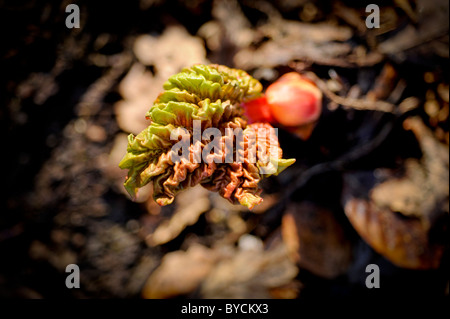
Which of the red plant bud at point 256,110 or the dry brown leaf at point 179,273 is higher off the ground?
the red plant bud at point 256,110

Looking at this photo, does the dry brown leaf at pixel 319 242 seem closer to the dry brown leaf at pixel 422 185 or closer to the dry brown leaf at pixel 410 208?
the dry brown leaf at pixel 410 208

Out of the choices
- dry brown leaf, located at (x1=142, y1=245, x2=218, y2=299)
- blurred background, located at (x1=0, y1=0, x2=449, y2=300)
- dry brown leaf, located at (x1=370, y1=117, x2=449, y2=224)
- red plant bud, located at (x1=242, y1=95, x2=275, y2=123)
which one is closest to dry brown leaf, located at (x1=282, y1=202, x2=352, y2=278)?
blurred background, located at (x1=0, y1=0, x2=449, y2=300)

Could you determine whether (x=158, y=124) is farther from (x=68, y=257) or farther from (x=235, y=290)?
(x=68, y=257)

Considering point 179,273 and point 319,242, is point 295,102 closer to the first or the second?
point 319,242

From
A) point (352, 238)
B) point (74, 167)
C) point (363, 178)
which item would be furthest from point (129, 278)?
point (363, 178)

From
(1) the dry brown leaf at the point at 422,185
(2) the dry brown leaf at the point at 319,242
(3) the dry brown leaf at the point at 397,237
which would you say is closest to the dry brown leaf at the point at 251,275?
(2) the dry brown leaf at the point at 319,242

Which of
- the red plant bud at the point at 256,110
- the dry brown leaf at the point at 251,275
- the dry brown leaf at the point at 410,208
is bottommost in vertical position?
the dry brown leaf at the point at 251,275

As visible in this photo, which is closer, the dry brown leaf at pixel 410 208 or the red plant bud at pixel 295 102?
the red plant bud at pixel 295 102
